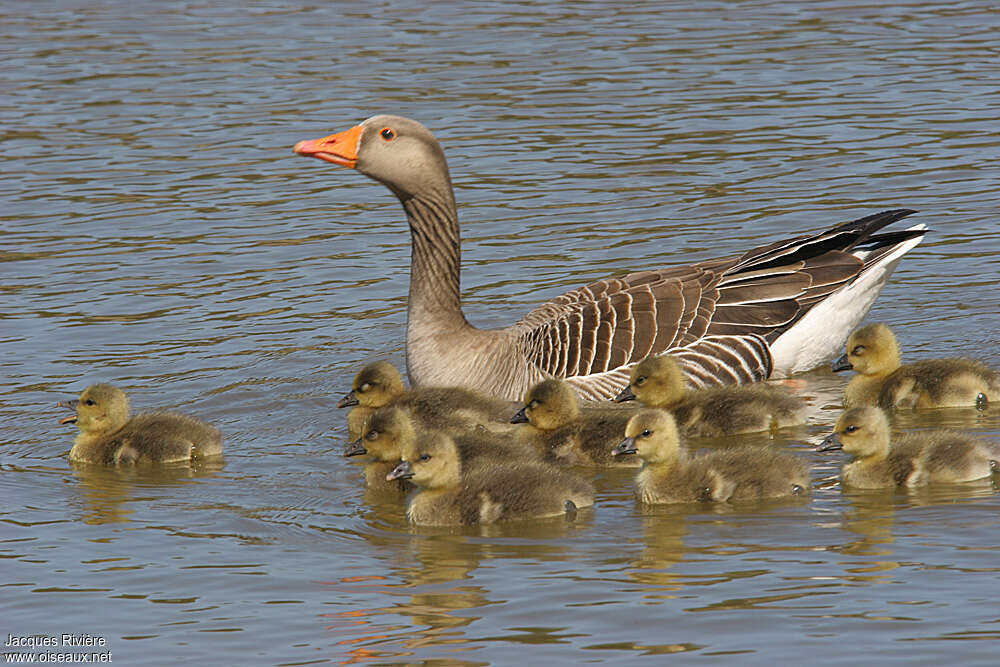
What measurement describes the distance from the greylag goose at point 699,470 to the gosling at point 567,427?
0.76 m

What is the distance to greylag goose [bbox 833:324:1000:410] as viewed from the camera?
10594mm

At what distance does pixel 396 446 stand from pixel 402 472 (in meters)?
0.66

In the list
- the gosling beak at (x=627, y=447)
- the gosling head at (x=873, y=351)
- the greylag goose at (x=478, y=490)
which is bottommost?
the greylag goose at (x=478, y=490)

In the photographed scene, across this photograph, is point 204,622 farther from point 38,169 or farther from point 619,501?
point 38,169

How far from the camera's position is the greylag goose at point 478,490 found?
8930 mm

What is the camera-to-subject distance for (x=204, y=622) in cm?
773

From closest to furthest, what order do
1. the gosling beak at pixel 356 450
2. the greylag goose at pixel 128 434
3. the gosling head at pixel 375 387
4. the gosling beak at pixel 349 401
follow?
the gosling beak at pixel 356 450 < the greylag goose at pixel 128 434 < the gosling head at pixel 375 387 < the gosling beak at pixel 349 401

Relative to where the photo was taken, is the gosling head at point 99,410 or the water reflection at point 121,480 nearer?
the water reflection at point 121,480

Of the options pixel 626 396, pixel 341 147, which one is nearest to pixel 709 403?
pixel 626 396

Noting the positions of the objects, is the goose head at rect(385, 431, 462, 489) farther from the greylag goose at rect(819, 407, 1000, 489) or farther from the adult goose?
the adult goose

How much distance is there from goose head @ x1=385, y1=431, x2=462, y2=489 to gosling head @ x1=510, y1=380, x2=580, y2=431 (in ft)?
4.05

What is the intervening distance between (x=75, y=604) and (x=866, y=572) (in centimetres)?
376

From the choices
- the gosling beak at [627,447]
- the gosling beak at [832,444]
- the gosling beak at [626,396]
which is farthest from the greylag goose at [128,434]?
the gosling beak at [832,444]

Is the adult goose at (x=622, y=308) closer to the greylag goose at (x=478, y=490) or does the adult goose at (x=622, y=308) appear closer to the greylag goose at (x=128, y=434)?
the greylag goose at (x=128, y=434)
